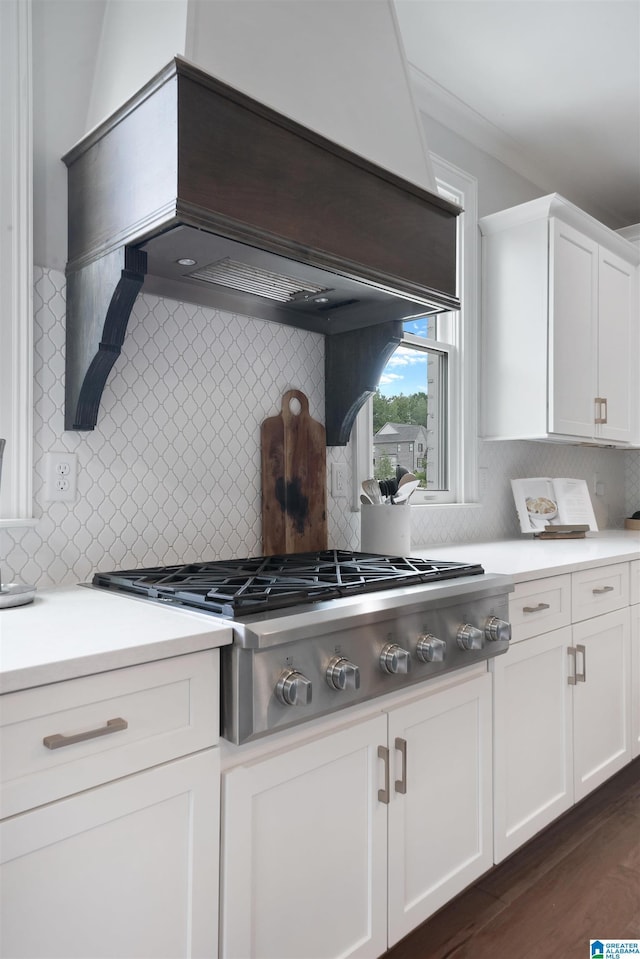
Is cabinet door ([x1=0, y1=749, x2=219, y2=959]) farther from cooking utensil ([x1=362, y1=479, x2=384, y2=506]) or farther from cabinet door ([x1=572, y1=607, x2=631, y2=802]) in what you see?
cabinet door ([x1=572, y1=607, x2=631, y2=802])

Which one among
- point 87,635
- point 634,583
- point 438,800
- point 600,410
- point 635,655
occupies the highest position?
point 600,410

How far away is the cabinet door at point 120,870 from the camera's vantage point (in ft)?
3.17

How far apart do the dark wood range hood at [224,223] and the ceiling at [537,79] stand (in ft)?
2.83

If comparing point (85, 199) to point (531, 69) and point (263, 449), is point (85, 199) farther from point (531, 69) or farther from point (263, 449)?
point (531, 69)

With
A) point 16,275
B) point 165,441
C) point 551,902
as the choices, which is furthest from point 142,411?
point 551,902

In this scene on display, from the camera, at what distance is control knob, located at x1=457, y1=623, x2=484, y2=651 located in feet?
5.45

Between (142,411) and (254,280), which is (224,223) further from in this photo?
(142,411)

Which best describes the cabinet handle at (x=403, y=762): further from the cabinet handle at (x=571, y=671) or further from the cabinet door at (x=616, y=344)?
the cabinet door at (x=616, y=344)

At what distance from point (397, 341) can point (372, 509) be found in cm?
53

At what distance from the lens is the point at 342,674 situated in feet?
4.26

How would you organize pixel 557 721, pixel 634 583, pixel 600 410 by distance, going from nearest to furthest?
pixel 557 721 < pixel 634 583 < pixel 600 410

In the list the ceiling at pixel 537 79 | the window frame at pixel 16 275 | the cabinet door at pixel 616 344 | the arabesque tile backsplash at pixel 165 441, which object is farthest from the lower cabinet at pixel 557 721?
the ceiling at pixel 537 79
